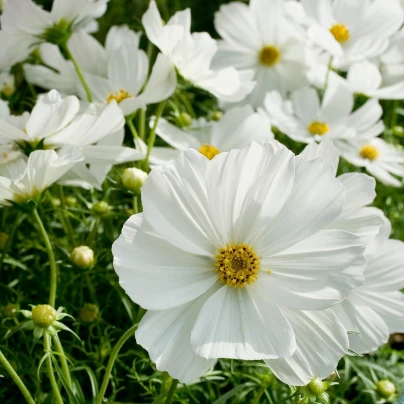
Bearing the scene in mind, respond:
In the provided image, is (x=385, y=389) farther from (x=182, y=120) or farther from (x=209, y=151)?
(x=182, y=120)

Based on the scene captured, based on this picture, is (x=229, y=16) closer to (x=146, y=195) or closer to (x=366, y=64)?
(x=366, y=64)

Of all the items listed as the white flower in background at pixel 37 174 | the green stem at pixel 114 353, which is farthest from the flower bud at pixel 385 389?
the white flower in background at pixel 37 174

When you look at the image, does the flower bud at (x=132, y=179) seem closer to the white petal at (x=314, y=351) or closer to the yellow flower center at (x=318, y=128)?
the white petal at (x=314, y=351)

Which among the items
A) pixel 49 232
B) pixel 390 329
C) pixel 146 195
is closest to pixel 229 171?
pixel 146 195

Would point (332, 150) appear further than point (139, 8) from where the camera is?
Result: No

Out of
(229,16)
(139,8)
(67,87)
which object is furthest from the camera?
(139,8)

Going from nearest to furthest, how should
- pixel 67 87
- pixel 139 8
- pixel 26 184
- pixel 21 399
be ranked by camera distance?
pixel 26 184 < pixel 21 399 < pixel 67 87 < pixel 139 8

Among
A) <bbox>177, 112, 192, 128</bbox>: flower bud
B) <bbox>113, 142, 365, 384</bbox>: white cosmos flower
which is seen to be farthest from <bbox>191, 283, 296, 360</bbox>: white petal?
<bbox>177, 112, 192, 128</bbox>: flower bud
